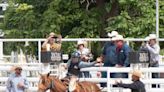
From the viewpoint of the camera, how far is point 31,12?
79.8 ft

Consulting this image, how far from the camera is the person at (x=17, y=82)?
43.1ft

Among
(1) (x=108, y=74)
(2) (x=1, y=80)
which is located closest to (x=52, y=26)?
(2) (x=1, y=80)

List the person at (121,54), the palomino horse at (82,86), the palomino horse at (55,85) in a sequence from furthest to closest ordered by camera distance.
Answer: the person at (121,54) → the palomino horse at (55,85) → the palomino horse at (82,86)

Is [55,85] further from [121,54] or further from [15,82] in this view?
[121,54]

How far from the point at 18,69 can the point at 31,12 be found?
1139cm

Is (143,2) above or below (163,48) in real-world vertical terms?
above

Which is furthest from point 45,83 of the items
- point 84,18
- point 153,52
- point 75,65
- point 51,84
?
point 84,18

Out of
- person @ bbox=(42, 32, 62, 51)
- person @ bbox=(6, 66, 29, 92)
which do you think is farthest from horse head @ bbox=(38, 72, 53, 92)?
person @ bbox=(42, 32, 62, 51)

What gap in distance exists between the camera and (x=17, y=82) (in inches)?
520

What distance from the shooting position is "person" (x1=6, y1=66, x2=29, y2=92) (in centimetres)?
1315

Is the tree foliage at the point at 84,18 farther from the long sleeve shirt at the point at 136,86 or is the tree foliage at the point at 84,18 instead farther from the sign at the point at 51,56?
the long sleeve shirt at the point at 136,86

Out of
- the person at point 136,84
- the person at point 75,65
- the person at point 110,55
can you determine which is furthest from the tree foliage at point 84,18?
the person at point 136,84

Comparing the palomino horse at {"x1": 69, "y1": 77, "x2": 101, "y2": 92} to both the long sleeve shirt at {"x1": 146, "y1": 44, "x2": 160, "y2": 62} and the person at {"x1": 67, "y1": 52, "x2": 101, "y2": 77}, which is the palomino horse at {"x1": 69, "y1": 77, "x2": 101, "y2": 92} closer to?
the person at {"x1": 67, "y1": 52, "x2": 101, "y2": 77}

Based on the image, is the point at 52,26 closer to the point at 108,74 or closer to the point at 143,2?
the point at 143,2
